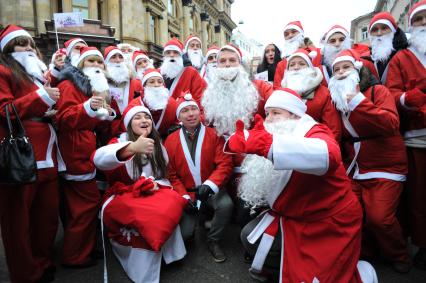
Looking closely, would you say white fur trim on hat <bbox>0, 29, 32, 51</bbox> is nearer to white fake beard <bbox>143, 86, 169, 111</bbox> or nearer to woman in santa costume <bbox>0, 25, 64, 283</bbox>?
woman in santa costume <bbox>0, 25, 64, 283</bbox>

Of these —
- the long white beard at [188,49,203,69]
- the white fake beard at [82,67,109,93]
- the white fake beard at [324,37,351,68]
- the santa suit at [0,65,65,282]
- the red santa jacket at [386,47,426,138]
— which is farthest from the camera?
the long white beard at [188,49,203,69]

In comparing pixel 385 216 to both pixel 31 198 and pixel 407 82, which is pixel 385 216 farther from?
pixel 31 198

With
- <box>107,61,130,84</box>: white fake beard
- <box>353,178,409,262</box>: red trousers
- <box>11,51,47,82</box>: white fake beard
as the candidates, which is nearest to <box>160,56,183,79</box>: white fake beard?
<box>107,61,130,84</box>: white fake beard

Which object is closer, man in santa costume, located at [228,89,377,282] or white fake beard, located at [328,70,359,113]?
man in santa costume, located at [228,89,377,282]

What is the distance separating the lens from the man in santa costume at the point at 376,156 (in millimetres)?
2783

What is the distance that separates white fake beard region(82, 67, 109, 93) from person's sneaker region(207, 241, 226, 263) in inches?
78.4

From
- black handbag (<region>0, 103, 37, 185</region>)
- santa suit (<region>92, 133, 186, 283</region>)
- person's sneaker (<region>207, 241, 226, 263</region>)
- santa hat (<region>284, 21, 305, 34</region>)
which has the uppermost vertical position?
santa hat (<region>284, 21, 305, 34</region>)

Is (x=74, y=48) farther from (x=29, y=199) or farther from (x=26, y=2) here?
(x=26, y=2)

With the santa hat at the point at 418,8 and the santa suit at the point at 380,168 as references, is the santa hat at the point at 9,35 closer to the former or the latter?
the santa suit at the point at 380,168

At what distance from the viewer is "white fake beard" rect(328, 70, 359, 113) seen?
111 inches

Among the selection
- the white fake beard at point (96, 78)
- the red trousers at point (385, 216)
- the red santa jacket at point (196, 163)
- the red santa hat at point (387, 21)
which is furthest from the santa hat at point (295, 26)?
Answer: the white fake beard at point (96, 78)

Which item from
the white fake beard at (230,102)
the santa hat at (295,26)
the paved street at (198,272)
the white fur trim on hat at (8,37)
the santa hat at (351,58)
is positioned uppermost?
the santa hat at (295,26)

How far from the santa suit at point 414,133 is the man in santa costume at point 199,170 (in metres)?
1.73

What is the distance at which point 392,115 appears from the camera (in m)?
2.65
